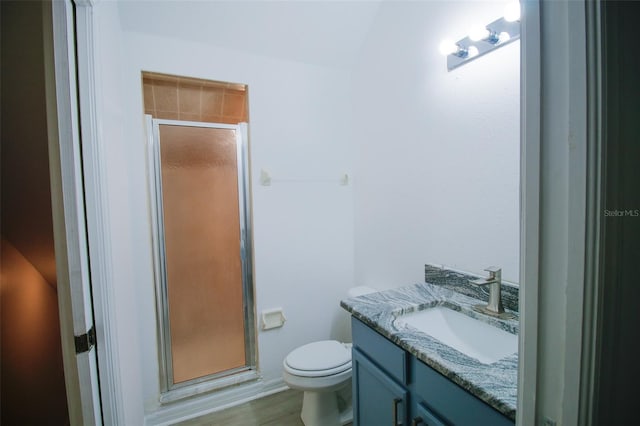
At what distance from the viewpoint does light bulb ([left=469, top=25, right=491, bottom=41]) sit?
1.31 meters

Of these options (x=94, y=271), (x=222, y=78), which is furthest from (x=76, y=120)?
(x=222, y=78)

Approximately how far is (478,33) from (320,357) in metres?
1.92

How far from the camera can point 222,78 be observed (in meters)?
1.99

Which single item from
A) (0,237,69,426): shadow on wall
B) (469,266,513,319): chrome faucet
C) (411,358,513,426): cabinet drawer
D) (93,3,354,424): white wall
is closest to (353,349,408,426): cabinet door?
(411,358,513,426): cabinet drawer

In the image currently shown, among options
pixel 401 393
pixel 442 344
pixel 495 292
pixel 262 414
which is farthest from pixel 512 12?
pixel 262 414

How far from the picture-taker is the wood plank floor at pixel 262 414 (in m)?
1.90

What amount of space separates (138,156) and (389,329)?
1726 millimetres

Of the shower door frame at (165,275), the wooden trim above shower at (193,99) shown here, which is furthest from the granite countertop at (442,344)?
the wooden trim above shower at (193,99)

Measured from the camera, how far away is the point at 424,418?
1033 mm

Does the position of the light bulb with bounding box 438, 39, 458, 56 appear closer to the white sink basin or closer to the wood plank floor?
the white sink basin

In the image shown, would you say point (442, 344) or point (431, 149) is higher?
point (431, 149)

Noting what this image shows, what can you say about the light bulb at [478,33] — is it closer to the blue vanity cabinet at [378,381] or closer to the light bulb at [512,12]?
the light bulb at [512,12]

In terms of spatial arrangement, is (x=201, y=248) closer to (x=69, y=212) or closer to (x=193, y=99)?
(x=193, y=99)

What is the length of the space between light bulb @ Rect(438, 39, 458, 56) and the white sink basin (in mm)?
1292
